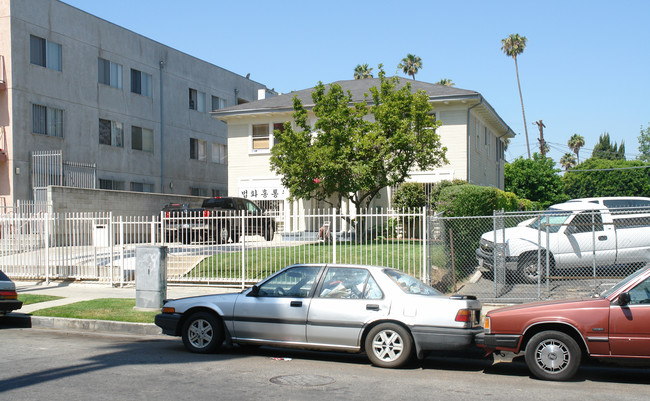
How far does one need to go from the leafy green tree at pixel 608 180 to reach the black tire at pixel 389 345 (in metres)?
57.9

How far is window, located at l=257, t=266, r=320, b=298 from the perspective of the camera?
27.2 ft

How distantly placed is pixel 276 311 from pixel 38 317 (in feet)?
19.4

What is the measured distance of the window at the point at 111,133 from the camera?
29.4m

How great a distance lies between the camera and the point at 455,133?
957 inches

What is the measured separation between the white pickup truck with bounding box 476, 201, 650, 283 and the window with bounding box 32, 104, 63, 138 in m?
20.2

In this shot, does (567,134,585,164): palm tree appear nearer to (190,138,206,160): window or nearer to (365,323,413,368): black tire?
(190,138,206,160): window

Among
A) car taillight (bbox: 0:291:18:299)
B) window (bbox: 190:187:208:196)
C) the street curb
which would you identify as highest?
window (bbox: 190:187:208:196)

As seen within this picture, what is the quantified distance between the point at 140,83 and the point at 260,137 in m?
8.64

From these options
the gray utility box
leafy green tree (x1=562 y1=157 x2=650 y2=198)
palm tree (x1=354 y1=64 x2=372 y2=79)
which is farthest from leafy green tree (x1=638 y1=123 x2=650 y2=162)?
the gray utility box

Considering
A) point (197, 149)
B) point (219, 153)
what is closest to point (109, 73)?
point (197, 149)

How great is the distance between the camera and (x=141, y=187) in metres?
31.6

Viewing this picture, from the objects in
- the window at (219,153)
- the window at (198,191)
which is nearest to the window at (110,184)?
the window at (198,191)

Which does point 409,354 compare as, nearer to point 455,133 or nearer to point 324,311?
point 324,311

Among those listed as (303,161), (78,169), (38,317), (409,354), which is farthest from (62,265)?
A: (409,354)
